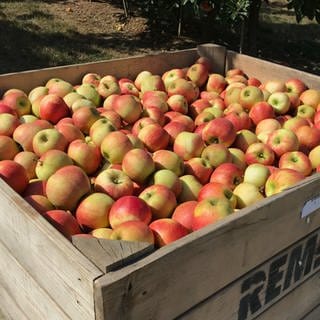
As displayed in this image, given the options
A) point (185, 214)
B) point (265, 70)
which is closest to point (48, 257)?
point (185, 214)

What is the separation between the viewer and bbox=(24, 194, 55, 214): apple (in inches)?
61.4

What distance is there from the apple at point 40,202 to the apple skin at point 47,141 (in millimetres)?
348

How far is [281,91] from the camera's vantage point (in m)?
2.67

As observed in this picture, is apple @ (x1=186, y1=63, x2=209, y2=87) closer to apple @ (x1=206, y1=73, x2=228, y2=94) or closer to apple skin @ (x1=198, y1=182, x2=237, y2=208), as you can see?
apple @ (x1=206, y1=73, x2=228, y2=94)

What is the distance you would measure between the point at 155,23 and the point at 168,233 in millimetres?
6808

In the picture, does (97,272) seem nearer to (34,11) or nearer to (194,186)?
(194,186)

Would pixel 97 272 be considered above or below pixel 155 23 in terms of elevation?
above

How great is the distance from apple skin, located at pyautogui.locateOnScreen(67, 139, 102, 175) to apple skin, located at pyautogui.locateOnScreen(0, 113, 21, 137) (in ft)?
1.10

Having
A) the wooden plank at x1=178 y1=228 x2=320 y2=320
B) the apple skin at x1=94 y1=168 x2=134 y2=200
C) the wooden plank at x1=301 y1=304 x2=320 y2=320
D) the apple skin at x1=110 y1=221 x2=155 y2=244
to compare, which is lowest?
the wooden plank at x1=301 y1=304 x2=320 y2=320

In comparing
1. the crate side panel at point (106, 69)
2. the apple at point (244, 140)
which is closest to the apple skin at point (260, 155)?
the apple at point (244, 140)

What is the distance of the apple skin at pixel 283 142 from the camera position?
206 cm

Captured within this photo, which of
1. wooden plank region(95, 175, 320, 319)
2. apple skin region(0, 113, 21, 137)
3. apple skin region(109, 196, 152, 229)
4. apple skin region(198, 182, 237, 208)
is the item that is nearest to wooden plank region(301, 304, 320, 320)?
wooden plank region(95, 175, 320, 319)

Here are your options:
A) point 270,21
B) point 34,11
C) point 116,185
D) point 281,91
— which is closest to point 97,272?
point 116,185

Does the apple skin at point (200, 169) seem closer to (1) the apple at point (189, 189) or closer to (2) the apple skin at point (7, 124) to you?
Answer: (1) the apple at point (189, 189)
